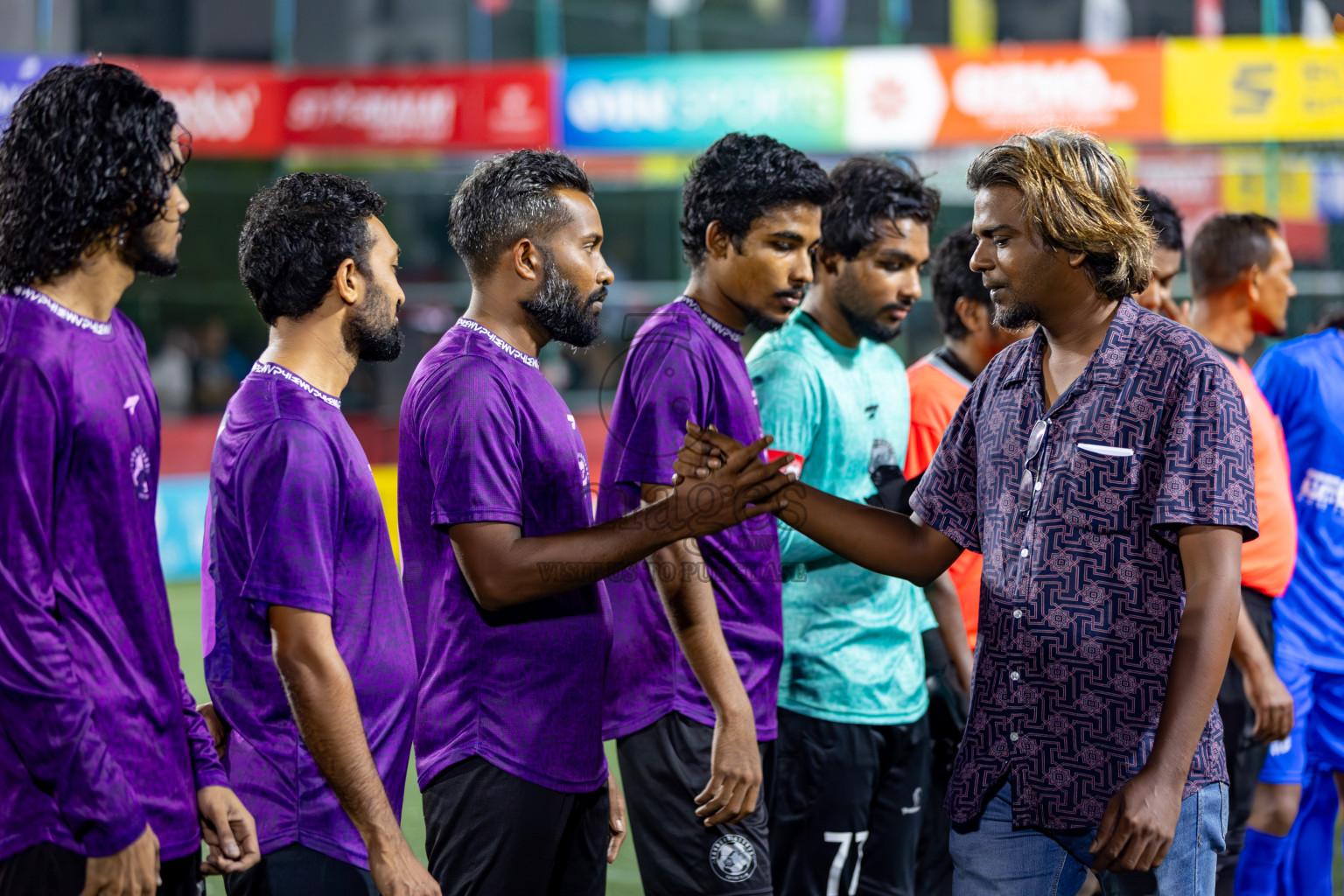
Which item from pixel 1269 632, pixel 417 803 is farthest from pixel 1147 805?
pixel 417 803

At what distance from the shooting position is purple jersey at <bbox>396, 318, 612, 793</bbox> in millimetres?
2564

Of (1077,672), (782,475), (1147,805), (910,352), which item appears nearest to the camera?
(1147,805)

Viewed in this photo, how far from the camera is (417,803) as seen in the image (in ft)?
19.9

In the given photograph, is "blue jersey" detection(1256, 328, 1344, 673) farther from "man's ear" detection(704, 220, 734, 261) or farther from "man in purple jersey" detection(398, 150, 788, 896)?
"man in purple jersey" detection(398, 150, 788, 896)

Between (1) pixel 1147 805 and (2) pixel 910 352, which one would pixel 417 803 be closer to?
(1) pixel 1147 805

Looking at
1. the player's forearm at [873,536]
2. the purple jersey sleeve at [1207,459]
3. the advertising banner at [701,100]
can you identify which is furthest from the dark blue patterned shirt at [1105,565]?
the advertising banner at [701,100]

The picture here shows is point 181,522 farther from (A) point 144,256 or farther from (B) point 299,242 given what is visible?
(A) point 144,256

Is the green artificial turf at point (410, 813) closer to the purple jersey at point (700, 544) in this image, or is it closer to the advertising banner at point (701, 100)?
the purple jersey at point (700, 544)

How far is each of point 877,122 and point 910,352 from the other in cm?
369

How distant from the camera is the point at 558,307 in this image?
281cm

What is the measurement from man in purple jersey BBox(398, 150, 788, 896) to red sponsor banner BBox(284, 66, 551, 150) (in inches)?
427

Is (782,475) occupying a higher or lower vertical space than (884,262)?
lower

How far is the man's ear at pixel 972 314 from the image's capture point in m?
4.32

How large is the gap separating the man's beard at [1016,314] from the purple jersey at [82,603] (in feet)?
5.28
